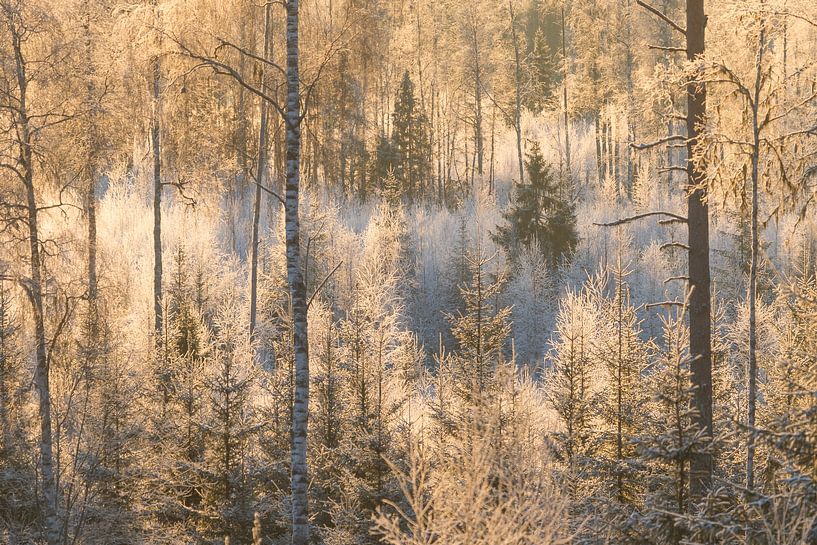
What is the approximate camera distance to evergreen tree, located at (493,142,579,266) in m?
32.8

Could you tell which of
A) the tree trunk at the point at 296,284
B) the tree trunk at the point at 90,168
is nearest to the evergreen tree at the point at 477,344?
the tree trunk at the point at 296,284

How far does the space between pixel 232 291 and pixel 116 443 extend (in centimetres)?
1165

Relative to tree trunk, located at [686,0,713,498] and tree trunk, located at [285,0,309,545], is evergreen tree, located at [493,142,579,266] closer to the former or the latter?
tree trunk, located at [686,0,713,498]

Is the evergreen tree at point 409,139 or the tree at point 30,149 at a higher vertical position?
the evergreen tree at point 409,139

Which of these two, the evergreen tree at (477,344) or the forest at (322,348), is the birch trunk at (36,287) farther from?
the evergreen tree at (477,344)

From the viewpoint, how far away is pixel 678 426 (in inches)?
301

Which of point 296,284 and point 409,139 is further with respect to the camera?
point 409,139

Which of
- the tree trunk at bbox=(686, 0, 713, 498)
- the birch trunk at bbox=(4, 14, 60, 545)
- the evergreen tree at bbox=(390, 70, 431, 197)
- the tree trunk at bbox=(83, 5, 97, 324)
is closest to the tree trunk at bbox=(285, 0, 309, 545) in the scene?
the birch trunk at bbox=(4, 14, 60, 545)

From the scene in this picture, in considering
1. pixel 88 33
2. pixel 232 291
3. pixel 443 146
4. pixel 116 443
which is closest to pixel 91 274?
pixel 116 443

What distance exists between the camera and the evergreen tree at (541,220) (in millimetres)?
32781

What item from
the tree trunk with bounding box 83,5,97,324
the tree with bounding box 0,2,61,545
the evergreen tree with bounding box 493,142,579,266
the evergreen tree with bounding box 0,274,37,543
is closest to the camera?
the tree with bounding box 0,2,61,545

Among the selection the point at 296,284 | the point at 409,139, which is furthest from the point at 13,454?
the point at 409,139

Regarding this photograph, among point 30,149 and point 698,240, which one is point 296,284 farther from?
point 698,240

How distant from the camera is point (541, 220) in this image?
110 feet
